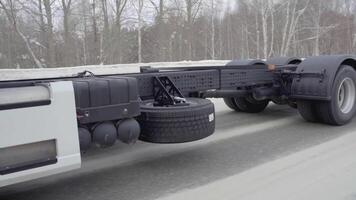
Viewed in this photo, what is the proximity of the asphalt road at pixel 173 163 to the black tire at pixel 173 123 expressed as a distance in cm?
41

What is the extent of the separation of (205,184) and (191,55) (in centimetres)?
3315

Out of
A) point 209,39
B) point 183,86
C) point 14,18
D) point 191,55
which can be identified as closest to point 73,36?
point 14,18

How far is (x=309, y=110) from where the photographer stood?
6.32 metres

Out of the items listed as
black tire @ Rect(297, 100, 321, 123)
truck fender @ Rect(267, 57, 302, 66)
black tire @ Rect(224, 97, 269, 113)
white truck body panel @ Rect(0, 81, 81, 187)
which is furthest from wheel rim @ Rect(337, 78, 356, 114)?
white truck body panel @ Rect(0, 81, 81, 187)

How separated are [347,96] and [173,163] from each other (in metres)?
3.86

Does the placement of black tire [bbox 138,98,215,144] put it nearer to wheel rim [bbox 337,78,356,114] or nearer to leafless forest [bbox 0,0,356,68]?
wheel rim [bbox 337,78,356,114]

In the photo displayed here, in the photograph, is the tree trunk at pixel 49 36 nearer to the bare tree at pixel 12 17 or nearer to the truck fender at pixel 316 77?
the bare tree at pixel 12 17

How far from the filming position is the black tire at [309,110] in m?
6.25

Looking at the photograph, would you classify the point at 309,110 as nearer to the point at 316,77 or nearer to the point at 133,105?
the point at 316,77

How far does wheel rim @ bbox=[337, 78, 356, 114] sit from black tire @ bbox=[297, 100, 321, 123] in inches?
20.9

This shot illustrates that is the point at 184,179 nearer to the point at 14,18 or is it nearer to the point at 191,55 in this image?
the point at 14,18

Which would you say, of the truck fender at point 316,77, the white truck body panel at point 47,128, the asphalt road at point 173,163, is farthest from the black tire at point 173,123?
the truck fender at point 316,77

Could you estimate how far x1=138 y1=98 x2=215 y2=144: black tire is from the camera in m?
4.02

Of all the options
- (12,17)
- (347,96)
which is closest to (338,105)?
(347,96)
